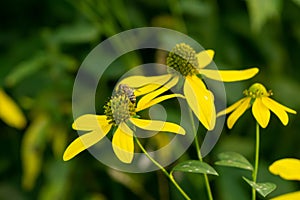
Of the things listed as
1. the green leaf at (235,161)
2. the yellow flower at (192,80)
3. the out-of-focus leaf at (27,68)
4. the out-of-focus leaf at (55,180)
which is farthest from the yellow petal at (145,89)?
the out-of-focus leaf at (55,180)

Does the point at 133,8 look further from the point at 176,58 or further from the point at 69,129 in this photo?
the point at 176,58

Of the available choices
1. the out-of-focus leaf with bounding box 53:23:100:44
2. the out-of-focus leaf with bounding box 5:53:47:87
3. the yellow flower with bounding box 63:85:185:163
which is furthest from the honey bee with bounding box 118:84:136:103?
the out-of-focus leaf with bounding box 53:23:100:44

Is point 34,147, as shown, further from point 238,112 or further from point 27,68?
point 238,112

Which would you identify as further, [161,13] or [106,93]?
[161,13]

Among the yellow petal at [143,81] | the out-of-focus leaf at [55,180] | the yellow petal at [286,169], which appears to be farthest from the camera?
the out-of-focus leaf at [55,180]

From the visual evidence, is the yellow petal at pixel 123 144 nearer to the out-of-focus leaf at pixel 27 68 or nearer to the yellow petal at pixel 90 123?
the yellow petal at pixel 90 123

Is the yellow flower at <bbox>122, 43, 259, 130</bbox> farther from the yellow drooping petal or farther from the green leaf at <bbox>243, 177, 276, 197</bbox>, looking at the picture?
the yellow drooping petal

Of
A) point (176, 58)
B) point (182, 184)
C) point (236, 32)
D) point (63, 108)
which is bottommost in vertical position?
point (182, 184)

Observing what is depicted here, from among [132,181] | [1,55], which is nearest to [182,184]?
[132,181]
